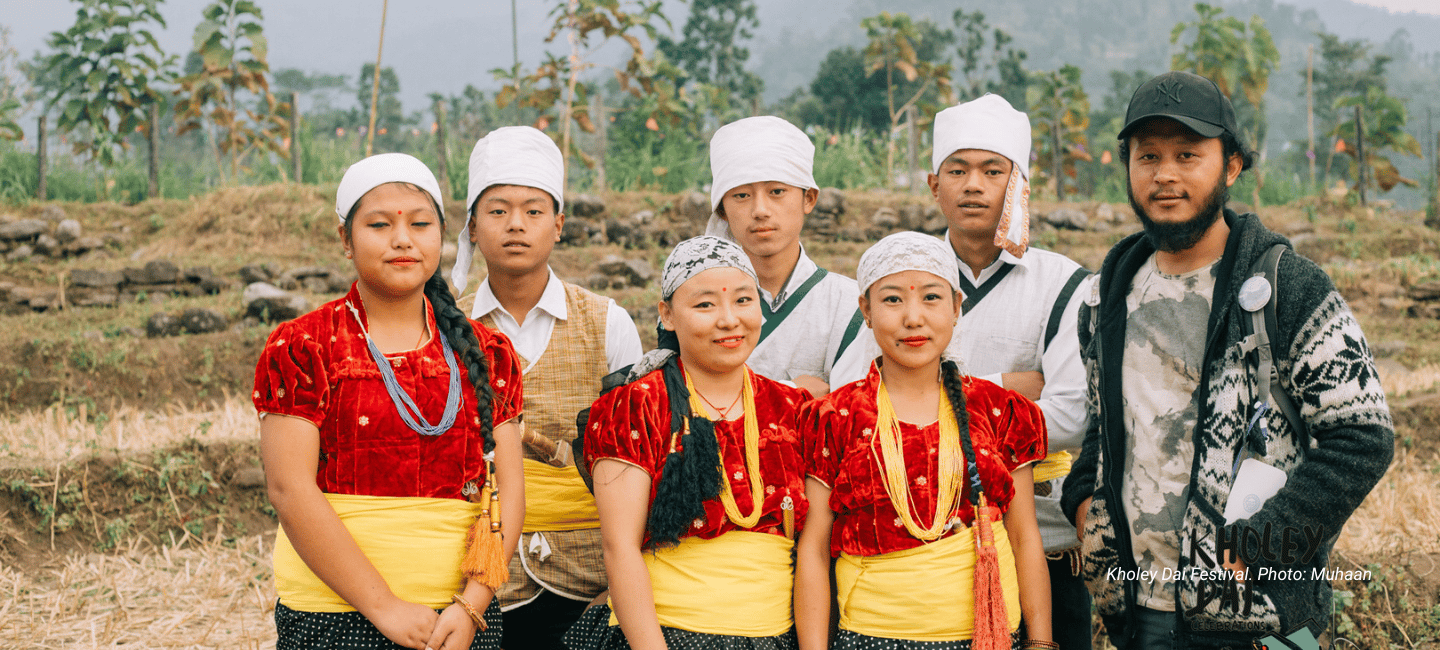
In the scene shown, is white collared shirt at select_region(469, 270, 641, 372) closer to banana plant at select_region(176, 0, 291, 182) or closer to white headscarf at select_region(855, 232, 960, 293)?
white headscarf at select_region(855, 232, 960, 293)

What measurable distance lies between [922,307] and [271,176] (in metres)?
11.8

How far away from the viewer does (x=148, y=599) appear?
14.4ft

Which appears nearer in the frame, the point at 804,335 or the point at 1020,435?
the point at 1020,435

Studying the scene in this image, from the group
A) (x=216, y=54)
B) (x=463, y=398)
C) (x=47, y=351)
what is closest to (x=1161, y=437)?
(x=463, y=398)

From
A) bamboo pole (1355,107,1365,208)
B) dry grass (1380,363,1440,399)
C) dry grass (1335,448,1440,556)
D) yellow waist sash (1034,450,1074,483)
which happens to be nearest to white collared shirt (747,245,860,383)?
yellow waist sash (1034,450,1074,483)

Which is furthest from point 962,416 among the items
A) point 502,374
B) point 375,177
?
point 375,177

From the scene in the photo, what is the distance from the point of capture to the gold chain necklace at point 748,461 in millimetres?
2213

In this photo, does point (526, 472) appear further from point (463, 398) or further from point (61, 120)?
point (61, 120)

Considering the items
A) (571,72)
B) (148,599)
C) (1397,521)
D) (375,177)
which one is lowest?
(148,599)

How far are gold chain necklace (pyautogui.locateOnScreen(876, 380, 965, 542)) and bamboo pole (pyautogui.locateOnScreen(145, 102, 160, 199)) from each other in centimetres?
1152

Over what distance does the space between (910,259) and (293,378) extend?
1.43 meters

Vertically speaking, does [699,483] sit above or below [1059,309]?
below

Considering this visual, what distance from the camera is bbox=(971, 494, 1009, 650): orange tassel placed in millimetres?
2115

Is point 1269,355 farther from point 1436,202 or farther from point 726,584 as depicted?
point 1436,202
